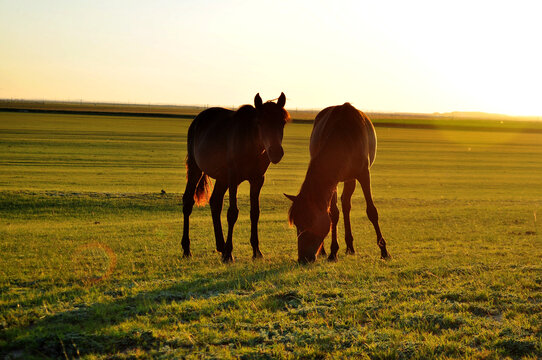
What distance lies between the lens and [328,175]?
327 inches

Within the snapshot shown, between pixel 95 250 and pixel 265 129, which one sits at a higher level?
pixel 265 129

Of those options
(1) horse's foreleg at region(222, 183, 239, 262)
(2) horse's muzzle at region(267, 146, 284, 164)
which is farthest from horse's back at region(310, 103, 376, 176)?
(1) horse's foreleg at region(222, 183, 239, 262)

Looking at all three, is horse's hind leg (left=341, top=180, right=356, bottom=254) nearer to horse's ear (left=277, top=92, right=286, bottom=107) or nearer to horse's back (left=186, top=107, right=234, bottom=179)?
horse's ear (left=277, top=92, right=286, bottom=107)

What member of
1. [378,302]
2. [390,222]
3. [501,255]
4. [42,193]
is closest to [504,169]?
[390,222]

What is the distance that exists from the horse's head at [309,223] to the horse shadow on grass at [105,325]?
129 cm

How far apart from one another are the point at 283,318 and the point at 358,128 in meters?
4.83

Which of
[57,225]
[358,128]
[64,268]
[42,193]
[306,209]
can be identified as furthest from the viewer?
[42,193]

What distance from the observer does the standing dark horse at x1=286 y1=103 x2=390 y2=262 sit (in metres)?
8.01

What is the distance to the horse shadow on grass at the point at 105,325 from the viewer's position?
473 centimetres

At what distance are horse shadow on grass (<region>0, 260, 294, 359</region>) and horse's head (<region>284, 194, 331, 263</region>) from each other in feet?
4.23

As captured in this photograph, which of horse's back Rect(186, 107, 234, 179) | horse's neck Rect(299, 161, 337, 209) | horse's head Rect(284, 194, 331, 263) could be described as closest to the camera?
horse's head Rect(284, 194, 331, 263)

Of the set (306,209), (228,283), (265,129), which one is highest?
(265,129)

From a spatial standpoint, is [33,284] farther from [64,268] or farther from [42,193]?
[42,193]

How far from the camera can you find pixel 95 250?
1077 centimetres
